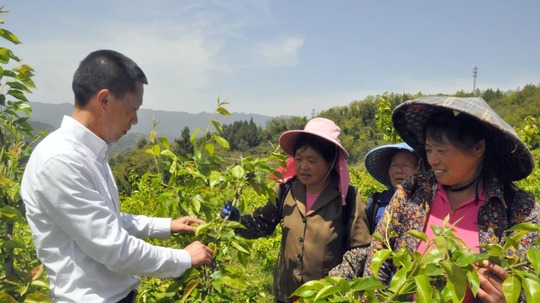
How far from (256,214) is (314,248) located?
39cm

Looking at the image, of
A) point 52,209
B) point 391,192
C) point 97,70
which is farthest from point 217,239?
point 391,192

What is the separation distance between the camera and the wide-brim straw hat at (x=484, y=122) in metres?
1.54

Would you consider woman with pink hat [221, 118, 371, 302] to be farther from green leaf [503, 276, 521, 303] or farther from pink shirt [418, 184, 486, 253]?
green leaf [503, 276, 521, 303]

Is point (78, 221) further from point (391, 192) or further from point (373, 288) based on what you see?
point (391, 192)

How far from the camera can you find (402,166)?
265cm

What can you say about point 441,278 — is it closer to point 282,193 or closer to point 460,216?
point 460,216

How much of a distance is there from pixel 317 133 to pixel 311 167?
183 mm

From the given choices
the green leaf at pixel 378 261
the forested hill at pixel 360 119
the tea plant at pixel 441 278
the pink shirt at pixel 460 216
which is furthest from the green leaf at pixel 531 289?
the forested hill at pixel 360 119

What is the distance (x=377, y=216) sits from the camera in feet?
8.09

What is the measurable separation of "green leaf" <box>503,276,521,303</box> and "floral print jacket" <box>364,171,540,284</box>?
18.2 inches

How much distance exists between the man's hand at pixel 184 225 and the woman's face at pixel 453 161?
38.2 inches

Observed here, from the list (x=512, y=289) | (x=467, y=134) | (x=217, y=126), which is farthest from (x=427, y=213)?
(x=217, y=126)

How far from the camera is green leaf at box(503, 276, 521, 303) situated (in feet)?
3.23

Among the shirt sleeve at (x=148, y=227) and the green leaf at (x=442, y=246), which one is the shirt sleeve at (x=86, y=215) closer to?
the shirt sleeve at (x=148, y=227)
